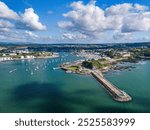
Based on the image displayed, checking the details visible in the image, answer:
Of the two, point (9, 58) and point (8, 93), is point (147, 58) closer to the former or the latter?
point (9, 58)

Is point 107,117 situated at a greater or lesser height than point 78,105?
greater

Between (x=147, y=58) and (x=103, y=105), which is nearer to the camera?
(x=103, y=105)

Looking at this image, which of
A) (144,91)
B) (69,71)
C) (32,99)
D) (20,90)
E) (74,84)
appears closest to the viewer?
(32,99)

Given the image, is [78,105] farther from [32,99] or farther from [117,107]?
[32,99]

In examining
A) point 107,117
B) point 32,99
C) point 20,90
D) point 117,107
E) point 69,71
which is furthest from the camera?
point 69,71

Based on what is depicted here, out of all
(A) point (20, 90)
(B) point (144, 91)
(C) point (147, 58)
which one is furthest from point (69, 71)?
(C) point (147, 58)

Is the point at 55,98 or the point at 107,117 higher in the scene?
the point at 107,117

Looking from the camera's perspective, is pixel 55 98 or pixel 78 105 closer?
pixel 78 105

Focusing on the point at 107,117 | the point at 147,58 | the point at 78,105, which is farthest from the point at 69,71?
the point at 107,117

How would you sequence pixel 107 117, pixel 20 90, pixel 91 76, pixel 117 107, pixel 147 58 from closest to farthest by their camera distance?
pixel 107 117 < pixel 117 107 < pixel 20 90 < pixel 91 76 < pixel 147 58
